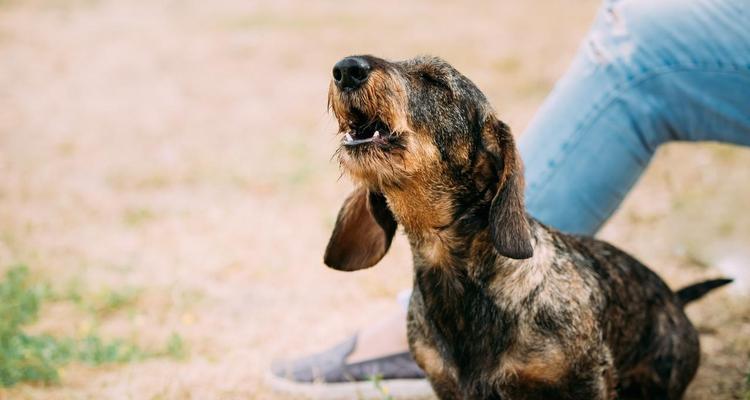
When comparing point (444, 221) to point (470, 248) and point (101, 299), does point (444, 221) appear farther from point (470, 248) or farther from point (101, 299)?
point (101, 299)

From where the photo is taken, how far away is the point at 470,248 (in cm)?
307

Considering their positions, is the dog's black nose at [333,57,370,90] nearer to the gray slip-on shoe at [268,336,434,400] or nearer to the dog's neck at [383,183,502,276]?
the dog's neck at [383,183,502,276]

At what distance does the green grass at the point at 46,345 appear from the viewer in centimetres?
438

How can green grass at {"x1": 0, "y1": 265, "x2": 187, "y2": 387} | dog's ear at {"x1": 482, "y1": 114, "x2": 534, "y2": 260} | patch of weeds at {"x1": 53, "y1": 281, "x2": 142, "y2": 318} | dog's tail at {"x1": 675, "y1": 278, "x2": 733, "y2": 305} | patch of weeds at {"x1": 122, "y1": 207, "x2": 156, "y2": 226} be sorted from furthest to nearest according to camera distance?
patch of weeds at {"x1": 122, "y1": 207, "x2": 156, "y2": 226}
patch of weeds at {"x1": 53, "y1": 281, "x2": 142, "y2": 318}
green grass at {"x1": 0, "y1": 265, "x2": 187, "y2": 387}
dog's tail at {"x1": 675, "y1": 278, "x2": 733, "y2": 305}
dog's ear at {"x1": 482, "y1": 114, "x2": 534, "y2": 260}

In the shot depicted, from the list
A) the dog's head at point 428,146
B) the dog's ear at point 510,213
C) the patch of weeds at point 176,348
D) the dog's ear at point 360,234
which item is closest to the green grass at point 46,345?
the patch of weeds at point 176,348

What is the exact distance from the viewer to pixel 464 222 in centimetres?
306

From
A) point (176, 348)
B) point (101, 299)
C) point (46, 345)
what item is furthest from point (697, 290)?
point (101, 299)

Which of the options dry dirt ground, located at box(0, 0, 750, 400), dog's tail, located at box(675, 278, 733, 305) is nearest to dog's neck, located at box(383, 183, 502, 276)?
dry dirt ground, located at box(0, 0, 750, 400)

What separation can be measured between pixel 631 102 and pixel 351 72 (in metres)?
1.40

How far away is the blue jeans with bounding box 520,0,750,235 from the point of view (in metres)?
3.36

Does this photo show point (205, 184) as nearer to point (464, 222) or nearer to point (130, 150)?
point (130, 150)

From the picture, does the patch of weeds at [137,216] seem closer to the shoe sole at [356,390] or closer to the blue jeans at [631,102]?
the shoe sole at [356,390]

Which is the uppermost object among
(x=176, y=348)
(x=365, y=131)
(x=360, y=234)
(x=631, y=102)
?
(x=365, y=131)

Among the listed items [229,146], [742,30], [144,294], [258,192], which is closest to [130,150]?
[229,146]
